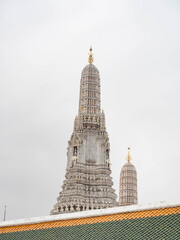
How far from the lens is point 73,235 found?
18172mm

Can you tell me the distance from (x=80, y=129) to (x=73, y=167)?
→ 15.3 feet

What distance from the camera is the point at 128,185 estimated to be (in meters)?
52.5

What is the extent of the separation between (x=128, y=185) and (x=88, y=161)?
5813 millimetres

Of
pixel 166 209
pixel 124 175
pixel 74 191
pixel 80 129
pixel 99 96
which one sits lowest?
pixel 166 209

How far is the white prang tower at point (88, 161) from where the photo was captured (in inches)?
1848

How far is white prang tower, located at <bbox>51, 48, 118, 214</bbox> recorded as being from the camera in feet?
154

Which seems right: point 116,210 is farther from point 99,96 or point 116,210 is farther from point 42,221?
point 99,96

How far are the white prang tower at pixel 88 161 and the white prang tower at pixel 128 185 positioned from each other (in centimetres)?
330

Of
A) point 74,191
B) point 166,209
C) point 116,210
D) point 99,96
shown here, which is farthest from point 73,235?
point 99,96

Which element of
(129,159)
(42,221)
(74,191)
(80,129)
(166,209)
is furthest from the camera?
(129,159)

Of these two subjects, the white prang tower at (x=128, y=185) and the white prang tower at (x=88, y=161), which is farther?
the white prang tower at (x=128, y=185)

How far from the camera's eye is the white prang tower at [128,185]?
5141cm

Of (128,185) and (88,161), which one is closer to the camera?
(88,161)

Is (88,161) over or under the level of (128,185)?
over
